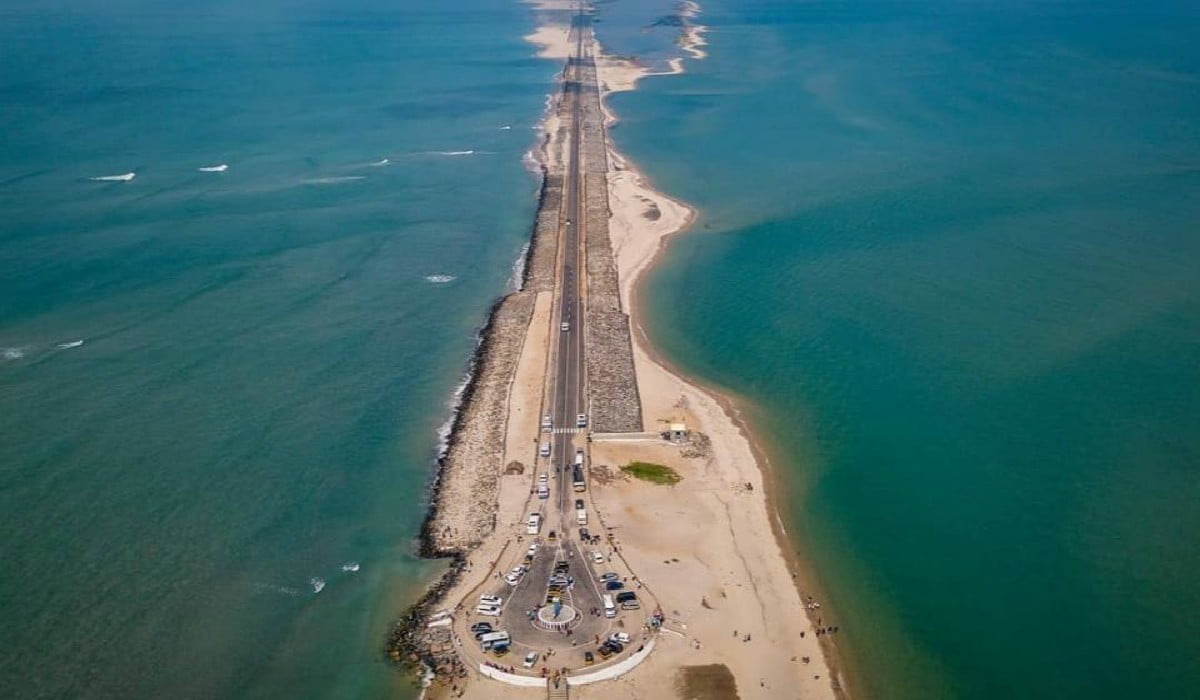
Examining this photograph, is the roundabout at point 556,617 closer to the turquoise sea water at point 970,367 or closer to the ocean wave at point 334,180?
the turquoise sea water at point 970,367

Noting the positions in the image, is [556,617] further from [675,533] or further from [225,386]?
[225,386]

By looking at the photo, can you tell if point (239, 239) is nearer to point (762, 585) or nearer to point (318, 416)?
point (318, 416)

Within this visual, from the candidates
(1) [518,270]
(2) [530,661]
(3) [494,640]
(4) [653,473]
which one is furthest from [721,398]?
(1) [518,270]

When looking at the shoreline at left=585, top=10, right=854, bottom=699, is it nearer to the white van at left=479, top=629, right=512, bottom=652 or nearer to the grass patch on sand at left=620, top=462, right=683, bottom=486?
the grass patch on sand at left=620, top=462, right=683, bottom=486

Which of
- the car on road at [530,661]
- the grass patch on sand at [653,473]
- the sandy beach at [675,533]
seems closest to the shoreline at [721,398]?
the sandy beach at [675,533]

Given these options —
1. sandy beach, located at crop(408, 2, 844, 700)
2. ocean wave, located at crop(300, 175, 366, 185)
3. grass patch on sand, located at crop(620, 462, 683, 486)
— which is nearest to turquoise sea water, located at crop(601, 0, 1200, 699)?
sandy beach, located at crop(408, 2, 844, 700)

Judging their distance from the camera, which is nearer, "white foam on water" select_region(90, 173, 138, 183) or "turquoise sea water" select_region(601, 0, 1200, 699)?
"turquoise sea water" select_region(601, 0, 1200, 699)

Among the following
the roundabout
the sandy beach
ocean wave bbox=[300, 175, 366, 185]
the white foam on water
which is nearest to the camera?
the sandy beach
